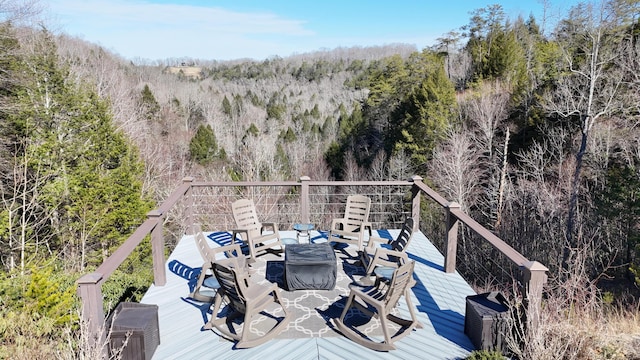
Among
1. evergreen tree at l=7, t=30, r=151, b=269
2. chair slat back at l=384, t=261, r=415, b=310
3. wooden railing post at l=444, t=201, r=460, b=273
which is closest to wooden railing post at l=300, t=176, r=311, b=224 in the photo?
→ wooden railing post at l=444, t=201, r=460, b=273

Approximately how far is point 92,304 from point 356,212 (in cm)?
387

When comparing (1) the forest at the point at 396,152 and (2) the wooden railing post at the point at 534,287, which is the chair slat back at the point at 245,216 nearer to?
(1) the forest at the point at 396,152

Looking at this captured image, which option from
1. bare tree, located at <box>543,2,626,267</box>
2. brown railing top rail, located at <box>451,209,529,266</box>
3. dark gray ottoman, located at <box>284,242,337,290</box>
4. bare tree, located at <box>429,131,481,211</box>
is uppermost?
bare tree, located at <box>543,2,626,267</box>

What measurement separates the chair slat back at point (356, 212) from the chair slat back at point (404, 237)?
84 centimetres

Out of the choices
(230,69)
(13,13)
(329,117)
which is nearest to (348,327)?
(13,13)

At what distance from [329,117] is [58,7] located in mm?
22228

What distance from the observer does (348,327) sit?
12.8 feet

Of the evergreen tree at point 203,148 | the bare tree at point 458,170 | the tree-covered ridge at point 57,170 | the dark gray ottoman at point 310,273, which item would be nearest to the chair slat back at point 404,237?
the dark gray ottoman at point 310,273

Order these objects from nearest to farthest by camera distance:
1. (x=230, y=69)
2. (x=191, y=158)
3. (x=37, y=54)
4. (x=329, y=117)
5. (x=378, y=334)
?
(x=378, y=334)
(x=37, y=54)
(x=191, y=158)
(x=329, y=117)
(x=230, y=69)

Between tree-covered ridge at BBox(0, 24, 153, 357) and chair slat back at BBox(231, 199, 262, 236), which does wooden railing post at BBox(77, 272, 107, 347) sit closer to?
chair slat back at BBox(231, 199, 262, 236)

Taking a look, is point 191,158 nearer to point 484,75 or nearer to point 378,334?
point 484,75

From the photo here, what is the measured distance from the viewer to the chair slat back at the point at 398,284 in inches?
137

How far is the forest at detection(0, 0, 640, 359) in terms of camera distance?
4.63 metres

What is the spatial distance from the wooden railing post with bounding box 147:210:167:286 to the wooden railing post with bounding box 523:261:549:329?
144 inches
